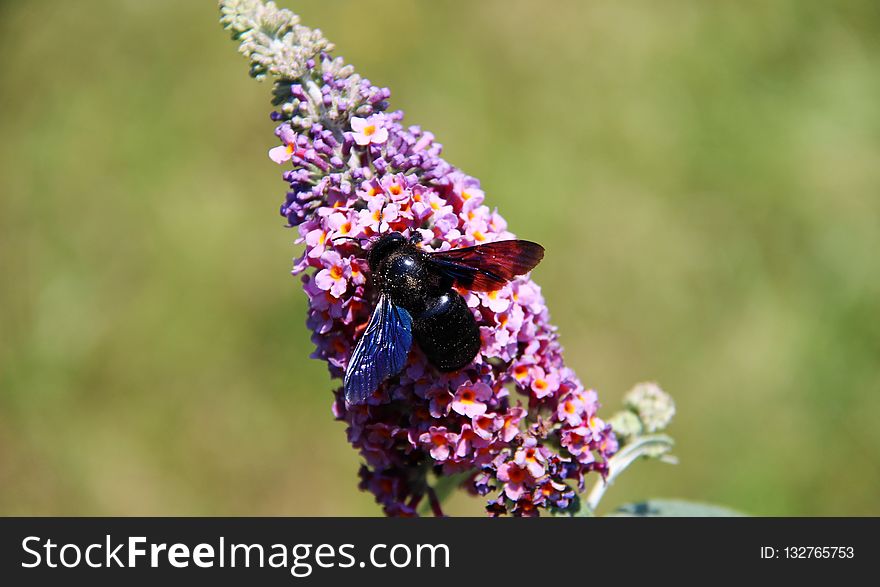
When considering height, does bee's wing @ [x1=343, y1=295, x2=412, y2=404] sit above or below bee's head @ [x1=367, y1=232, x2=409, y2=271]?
below

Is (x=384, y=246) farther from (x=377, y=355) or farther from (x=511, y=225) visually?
(x=511, y=225)

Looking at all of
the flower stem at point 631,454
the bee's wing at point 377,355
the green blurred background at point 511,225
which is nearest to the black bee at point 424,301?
the bee's wing at point 377,355

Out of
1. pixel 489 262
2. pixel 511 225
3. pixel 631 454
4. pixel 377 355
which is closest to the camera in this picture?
pixel 377 355

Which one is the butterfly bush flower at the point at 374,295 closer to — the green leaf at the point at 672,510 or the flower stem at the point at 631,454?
the flower stem at the point at 631,454

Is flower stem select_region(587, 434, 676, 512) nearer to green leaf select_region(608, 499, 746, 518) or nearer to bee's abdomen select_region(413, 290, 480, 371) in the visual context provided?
green leaf select_region(608, 499, 746, 518)

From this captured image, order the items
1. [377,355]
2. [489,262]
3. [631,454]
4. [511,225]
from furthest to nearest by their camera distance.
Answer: [511,225], [631,454], [489,262], [377,355]

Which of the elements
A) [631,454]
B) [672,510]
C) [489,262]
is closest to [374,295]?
[489,262]

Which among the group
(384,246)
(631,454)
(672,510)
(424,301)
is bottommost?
(672,510)

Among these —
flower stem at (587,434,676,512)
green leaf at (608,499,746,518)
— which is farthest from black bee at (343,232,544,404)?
green leaf at (608,499,746,518)
